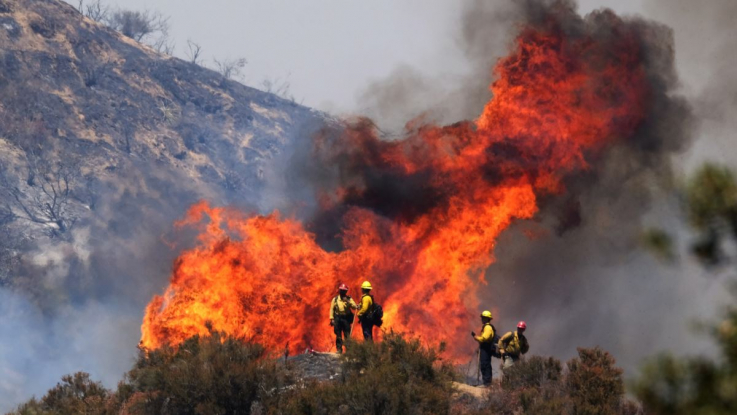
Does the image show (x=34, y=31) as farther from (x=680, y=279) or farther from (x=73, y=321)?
(x=680, y=279)

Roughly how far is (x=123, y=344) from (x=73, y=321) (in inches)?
153

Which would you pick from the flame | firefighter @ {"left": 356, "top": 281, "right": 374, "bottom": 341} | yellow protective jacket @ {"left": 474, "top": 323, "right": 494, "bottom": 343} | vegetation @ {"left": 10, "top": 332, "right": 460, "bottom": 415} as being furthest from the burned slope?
yellow protective jacket @ {"left": 474, "top": 323, "right": 494, "bottom": 343}

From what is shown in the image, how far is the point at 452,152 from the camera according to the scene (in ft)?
86.1

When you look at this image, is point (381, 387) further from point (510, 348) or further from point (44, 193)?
point (44, 193)

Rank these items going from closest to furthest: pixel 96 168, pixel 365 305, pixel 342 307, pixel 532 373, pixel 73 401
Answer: pixel 532 373 → pixel 73 401 → pixel 365 305 → pixel 342 307 → pixel 96 168

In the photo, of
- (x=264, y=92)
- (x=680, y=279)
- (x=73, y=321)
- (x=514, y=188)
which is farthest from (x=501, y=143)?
(x=264, y=92)

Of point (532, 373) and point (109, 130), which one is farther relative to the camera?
point (109, 130)

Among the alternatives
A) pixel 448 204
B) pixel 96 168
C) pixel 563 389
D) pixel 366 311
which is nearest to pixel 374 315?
pixel 366 311

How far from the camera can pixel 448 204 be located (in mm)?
25359

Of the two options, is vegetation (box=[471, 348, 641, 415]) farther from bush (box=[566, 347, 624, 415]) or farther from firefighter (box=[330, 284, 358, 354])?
firefighter (box=[330, 284, 358, 354])

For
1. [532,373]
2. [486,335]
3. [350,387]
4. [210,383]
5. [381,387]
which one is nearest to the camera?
[381,387]

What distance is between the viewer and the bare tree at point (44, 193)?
54.6 m

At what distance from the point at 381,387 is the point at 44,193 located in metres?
46.7

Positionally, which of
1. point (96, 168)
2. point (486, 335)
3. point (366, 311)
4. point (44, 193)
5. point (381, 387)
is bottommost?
point (381, 387)
